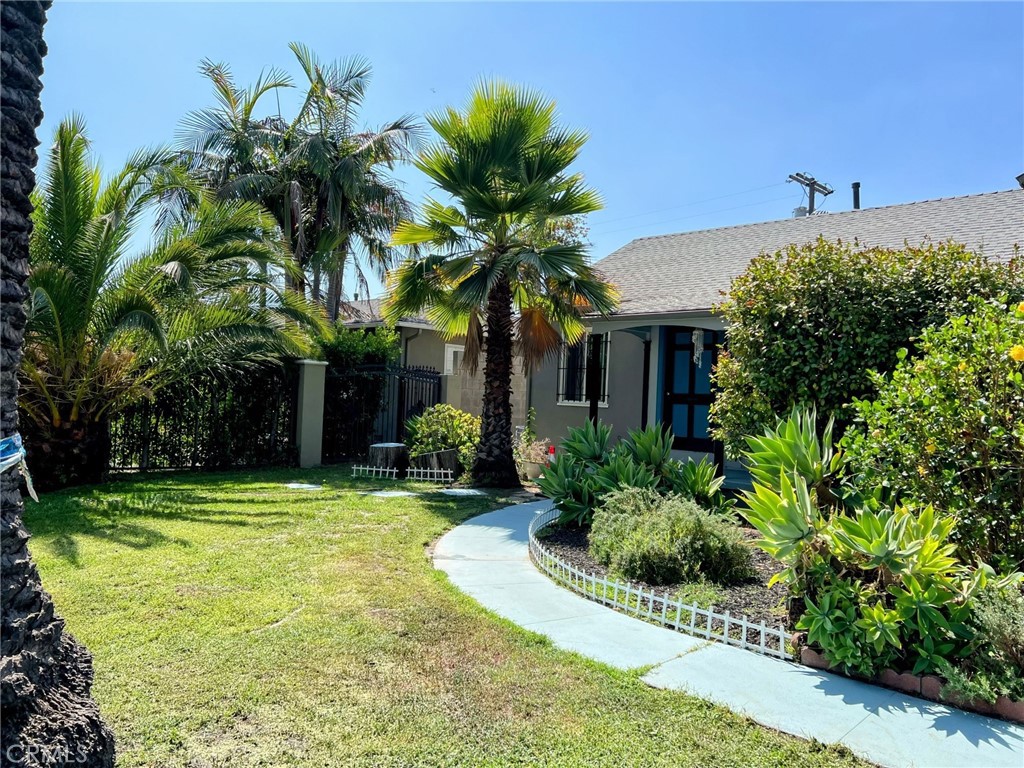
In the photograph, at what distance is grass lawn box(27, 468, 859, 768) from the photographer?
10.3 ft

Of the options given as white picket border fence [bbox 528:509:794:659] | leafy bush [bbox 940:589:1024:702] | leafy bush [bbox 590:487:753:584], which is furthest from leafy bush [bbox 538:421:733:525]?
leafy bush [bbox 940:589:1024:702]

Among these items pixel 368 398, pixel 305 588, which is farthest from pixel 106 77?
pixel 368 398

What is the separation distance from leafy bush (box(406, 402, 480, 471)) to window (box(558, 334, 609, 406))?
298 cm

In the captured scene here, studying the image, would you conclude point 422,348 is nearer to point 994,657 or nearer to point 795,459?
point 795,459

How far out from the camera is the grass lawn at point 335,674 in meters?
3.15

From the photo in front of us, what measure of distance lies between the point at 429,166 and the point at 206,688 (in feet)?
31.1

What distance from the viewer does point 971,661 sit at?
3.88 metres

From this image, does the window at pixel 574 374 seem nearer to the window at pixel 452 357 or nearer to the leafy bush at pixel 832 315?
the window at pixel 452 357

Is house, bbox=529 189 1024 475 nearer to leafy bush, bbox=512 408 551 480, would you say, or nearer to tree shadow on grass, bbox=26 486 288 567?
leafy bush, bbox=512 408 551 480

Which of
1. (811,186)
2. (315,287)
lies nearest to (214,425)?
(315,287)

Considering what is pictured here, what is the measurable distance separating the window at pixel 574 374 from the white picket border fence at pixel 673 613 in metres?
9.82

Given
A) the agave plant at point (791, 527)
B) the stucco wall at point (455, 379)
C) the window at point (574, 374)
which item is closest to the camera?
the agave plant at point (791, 527)

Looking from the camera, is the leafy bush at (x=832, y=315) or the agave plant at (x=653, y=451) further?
the agave plant at (x=653, y=451)

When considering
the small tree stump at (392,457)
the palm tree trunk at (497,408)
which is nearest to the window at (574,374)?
the palm tree trunk at (497,408)
